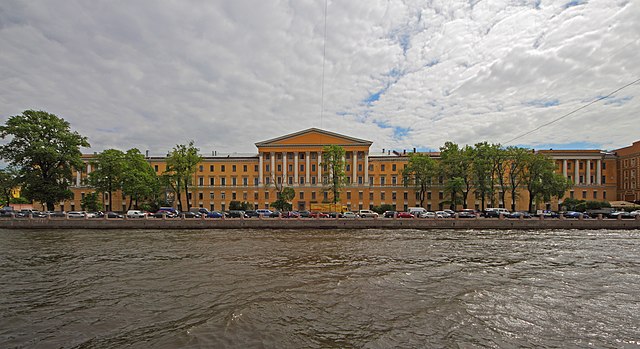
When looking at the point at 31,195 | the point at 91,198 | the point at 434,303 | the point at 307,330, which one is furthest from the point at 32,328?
the point at 91,198

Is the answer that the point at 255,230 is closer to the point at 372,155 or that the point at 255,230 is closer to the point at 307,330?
the point at 307,330

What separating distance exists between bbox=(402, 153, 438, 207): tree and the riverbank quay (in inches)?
742

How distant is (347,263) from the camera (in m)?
16.4

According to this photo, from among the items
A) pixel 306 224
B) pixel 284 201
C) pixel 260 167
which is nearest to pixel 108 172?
pixel 260 167

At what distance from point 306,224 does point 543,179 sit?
130ft

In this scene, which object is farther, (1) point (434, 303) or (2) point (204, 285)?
(2) point (204, 285)

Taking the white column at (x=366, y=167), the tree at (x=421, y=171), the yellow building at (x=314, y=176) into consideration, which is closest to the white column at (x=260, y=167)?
the yellow building at (x=314, y=176)

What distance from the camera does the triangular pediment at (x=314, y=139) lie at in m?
61.9

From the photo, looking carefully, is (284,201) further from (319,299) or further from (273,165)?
(319,299)

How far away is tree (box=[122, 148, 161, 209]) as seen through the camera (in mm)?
47750

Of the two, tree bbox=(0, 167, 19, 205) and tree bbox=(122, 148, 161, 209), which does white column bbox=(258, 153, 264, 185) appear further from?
tree bbox=(0, 167, 19, 205)

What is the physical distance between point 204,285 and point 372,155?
5796 cm

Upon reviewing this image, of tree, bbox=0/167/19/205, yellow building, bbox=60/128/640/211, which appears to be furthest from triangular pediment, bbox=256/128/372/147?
tree, bbox=0/167/19/205

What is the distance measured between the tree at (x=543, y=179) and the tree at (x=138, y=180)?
61121 millimetres
